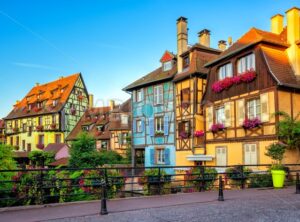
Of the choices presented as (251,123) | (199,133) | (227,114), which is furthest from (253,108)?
(199,133)

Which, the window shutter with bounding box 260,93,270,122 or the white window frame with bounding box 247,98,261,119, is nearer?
the window shutter with bounding box 260,93,270,122

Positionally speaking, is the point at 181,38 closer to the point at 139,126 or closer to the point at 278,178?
the point at 139,126

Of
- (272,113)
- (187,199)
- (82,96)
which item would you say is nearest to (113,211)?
(187,199)

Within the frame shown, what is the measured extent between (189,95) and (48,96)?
97.8 ft

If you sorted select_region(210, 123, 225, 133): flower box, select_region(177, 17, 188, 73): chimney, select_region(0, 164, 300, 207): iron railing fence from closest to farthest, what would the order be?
1. select_region(0, 164, 300, 207): iron railing fence
2. select_region(210, 123, 225, 133): flower box
3. select_region(177, 17, 188, 73): chimney

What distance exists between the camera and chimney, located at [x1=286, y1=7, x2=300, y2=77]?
59.9 feet

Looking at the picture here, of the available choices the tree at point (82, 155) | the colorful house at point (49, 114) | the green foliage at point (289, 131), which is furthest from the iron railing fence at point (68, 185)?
the colorful house at point (49, 114)

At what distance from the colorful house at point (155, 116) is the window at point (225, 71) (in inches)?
252

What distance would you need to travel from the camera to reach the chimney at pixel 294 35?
18266 mm

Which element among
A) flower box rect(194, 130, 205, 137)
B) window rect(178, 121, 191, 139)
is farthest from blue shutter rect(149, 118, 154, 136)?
flower box rect(194, 130, 205, 137)

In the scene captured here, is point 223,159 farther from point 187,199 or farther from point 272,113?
point 187,199

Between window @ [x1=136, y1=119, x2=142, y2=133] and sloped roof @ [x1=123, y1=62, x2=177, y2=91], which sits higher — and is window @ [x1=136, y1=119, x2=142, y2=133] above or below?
below

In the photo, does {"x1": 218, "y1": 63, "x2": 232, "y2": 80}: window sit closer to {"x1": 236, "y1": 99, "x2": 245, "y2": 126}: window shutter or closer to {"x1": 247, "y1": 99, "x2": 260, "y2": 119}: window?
{"x1": 236, "y1": 99, "x2": 245, "y2": 126}: window shutter

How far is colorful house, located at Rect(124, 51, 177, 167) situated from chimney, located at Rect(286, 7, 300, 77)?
34.2ft
